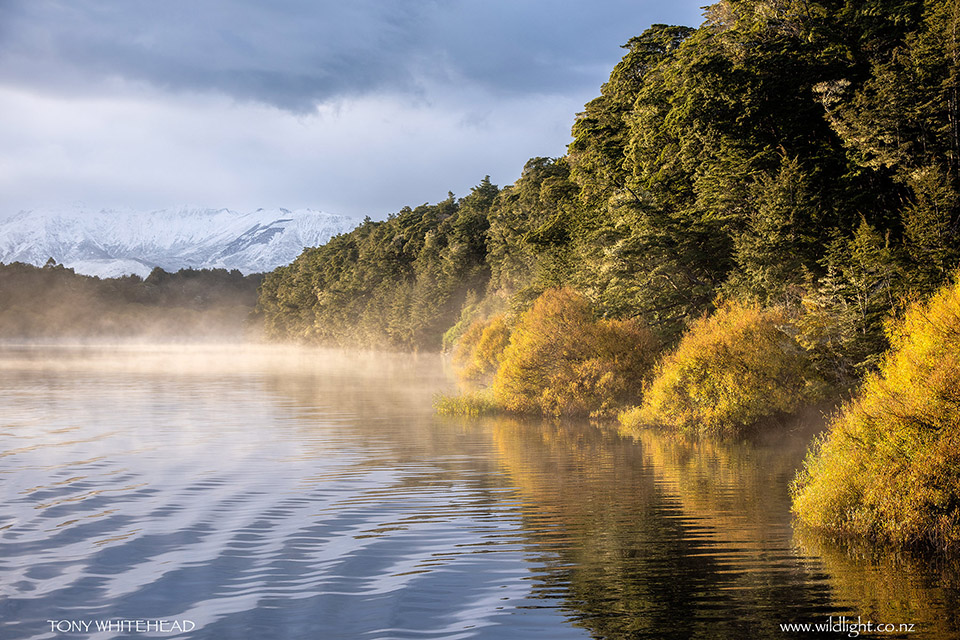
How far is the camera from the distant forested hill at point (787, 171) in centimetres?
3092

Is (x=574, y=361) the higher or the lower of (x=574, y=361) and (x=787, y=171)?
the lower

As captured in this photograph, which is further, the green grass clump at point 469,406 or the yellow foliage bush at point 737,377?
the green grass clump at point 469,406

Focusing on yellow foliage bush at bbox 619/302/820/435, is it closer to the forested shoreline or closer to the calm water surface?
the forested shoreline

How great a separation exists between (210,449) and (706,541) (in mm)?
21237

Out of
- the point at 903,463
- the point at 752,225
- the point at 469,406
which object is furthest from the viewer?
the point at 469,406

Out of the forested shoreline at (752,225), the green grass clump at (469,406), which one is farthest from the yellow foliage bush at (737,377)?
the green grass clump at (469,406)

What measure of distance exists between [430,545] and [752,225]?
26751 millimetres

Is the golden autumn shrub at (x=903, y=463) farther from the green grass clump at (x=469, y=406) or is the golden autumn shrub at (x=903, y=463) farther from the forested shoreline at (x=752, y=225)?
the green grass clump at (x=469, y=406)

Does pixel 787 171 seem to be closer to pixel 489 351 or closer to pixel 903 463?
pixel 903 463

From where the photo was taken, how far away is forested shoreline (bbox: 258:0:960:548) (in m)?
30.8

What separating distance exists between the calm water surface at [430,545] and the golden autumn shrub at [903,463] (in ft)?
2.51

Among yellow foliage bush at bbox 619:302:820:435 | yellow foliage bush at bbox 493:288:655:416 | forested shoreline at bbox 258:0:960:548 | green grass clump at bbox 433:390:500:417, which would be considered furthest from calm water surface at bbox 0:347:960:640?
green grass clump at bbox 433:390:500:417

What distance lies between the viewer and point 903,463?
1449 centimetres

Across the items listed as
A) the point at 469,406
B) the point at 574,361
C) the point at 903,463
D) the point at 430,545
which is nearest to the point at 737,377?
the point at 574,361
